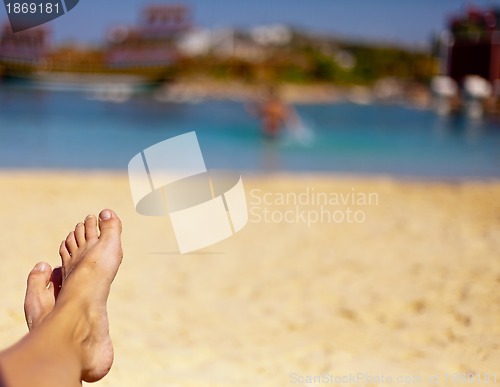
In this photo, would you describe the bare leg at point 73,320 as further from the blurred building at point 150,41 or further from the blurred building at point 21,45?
the blurred building at point 150,41

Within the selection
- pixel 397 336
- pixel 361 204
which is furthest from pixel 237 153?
pixel 397 336

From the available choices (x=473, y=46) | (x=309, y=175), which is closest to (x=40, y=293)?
(x=309, y=175)

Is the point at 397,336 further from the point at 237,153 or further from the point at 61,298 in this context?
the point at 237,153

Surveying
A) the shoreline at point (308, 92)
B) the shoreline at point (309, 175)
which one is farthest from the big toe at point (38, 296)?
the shoreline at point (308, 92)

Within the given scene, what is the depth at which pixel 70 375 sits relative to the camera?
44.9 inches

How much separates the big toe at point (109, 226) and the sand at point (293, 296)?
1.37 feet

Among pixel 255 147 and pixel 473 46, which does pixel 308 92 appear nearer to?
pixel 473 46

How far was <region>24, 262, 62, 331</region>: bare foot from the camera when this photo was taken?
4.77 ft

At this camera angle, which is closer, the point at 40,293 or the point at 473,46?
the point at 40,293

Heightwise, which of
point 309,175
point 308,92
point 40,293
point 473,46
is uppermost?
point 40,293

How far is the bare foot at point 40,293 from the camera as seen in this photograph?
1.45m

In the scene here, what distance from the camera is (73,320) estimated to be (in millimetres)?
1312

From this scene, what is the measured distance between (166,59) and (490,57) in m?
19.5

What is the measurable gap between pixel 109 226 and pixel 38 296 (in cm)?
27
